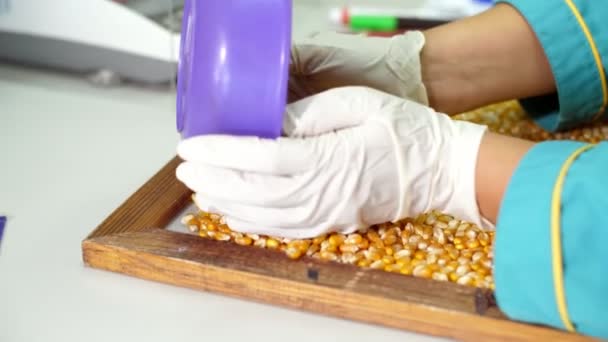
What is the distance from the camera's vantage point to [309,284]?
0.66m

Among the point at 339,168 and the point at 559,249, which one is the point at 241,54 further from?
the point at 559,249

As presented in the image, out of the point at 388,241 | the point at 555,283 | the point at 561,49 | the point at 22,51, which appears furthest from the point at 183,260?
the point at 22,51

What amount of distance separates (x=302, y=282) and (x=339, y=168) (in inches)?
4.7

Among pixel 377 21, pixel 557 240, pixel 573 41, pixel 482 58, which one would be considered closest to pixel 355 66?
pixel 482 58

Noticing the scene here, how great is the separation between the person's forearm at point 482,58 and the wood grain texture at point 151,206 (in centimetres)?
38

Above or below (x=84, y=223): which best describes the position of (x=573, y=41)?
above

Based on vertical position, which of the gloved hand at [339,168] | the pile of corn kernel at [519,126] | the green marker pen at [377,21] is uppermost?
the green marker pen at [377,21]

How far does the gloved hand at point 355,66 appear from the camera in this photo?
90 centimetres

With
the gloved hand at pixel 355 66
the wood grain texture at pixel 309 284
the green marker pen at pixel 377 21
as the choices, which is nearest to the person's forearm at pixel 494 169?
the wood grain texture at pixel 309 284

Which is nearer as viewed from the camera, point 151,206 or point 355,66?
point 151,206

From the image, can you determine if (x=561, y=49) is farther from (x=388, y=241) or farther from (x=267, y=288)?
(x=267, y=288)

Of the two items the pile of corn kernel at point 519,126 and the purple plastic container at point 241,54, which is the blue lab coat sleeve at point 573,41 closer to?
the pile of corn kernel at point 519,126

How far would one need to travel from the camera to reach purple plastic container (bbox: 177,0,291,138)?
63 centimetres

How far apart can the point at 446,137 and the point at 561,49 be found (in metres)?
0.31
